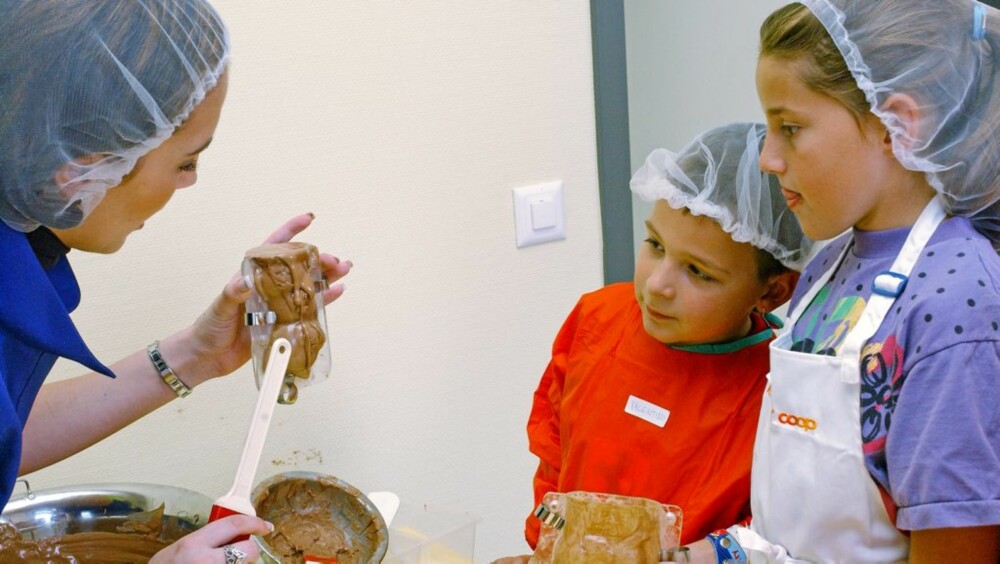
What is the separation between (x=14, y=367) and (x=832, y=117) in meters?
0.88

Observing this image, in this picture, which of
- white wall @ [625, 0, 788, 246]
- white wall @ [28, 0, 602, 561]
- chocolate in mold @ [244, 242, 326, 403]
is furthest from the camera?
white wall @ [625, 0, 788, 246]

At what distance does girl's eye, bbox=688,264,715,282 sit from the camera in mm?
1252

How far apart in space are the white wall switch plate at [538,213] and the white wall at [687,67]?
1.50 ft

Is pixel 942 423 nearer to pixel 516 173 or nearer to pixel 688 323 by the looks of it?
pixel 688 323

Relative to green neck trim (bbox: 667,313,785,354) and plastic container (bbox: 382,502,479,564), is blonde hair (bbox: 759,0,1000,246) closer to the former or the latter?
green neck trim (bbox: 667,313,785,354)

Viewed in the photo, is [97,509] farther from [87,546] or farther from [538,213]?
[538,213]

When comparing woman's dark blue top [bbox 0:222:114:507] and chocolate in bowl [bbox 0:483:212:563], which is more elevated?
woman's dark blue top [bbox 0:222:114:507]

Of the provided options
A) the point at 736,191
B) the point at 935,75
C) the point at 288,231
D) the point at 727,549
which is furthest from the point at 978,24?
the point at 288,231

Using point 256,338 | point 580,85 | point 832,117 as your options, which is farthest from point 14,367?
point 580,85

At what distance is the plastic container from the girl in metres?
0.41

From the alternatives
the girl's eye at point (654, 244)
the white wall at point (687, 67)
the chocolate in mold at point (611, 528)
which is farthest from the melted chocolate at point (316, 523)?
the white wall at point (687, 67)

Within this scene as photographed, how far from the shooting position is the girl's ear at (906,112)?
961mm

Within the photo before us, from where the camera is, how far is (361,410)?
1.67 m

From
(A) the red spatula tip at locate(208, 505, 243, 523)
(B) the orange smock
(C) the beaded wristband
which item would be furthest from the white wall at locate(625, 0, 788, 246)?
(A) the red spatula tip at locate(208, 505, 243, 523)
